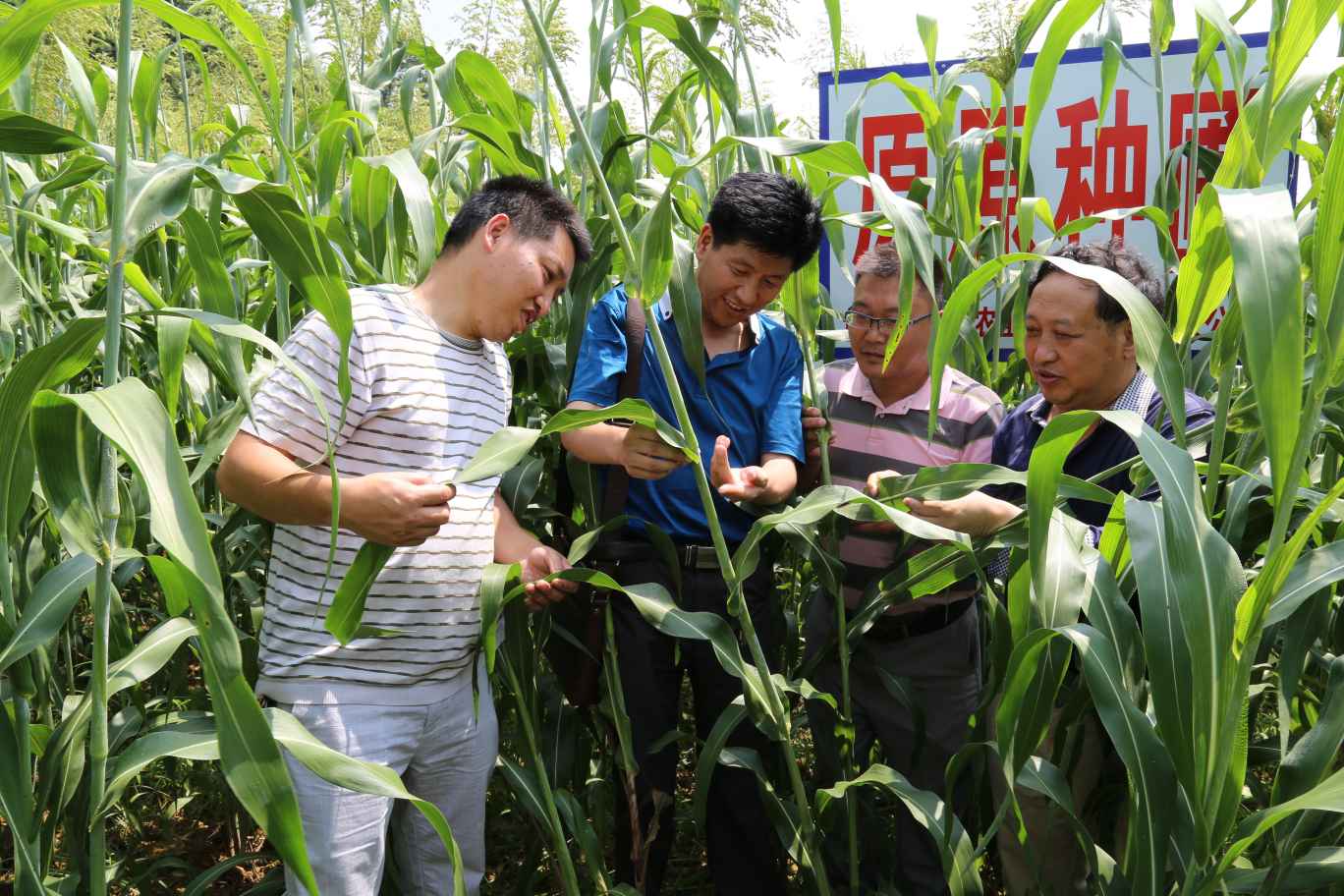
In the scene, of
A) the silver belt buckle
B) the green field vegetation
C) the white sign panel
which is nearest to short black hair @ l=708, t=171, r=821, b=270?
the green field vegetation

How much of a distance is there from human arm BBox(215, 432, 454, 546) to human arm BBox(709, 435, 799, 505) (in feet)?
1.12

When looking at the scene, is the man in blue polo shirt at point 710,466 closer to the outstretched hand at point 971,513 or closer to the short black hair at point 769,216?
the short black hair at point 769,216

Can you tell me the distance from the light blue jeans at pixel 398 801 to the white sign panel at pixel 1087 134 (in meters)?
1.39

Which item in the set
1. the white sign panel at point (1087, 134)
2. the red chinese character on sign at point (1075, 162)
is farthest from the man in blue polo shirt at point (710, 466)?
the red chinese character on sign at point (1075, 162)

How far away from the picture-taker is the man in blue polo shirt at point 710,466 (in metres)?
1.50

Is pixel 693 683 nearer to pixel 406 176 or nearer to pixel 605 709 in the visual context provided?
pixel 605 709

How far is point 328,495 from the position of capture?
1196mm

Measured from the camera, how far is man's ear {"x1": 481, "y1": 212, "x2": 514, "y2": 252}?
136 cm

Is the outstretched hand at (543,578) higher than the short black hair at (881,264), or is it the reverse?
the short black hair at (881,264)

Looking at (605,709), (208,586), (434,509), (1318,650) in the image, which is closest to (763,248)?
(434,509)

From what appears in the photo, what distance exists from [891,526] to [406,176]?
0.89 meters

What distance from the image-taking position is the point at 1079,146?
2455mm

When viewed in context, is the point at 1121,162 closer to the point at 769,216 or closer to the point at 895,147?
the point at 895,147

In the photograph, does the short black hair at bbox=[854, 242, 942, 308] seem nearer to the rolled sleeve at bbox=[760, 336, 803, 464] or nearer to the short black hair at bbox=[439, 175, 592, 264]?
the rolled sleeve at bbox=[760, 336, 803, 464]
